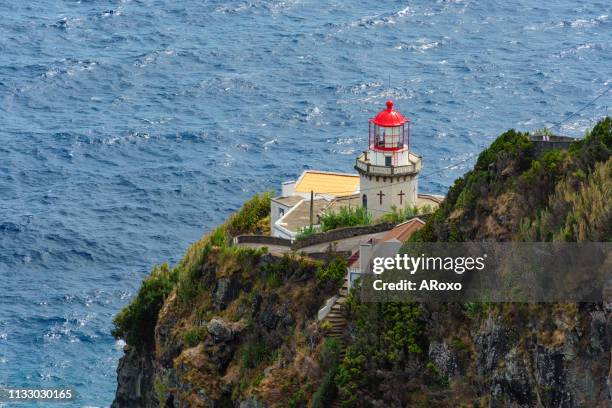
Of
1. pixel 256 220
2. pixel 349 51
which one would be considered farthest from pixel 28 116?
pixel 256 220

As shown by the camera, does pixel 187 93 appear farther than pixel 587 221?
Yes

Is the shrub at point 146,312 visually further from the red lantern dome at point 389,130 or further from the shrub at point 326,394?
the shrub at point 326,394

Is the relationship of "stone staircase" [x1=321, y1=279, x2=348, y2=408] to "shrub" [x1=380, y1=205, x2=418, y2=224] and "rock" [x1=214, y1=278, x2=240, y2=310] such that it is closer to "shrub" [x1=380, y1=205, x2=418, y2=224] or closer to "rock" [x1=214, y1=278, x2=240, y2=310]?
"rock" [x1=214, y1=278, x2=240, y2=310]

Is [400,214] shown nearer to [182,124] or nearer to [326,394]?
[326,394]

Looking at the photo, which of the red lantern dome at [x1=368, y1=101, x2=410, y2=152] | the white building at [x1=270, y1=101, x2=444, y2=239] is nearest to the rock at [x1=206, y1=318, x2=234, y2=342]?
the white building at [x1=270, y1=101, x2=444, y2=239]

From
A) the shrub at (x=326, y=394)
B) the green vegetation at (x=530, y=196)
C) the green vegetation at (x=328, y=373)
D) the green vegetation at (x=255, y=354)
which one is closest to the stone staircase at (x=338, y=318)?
the green vegetation at (x=328, y=373)

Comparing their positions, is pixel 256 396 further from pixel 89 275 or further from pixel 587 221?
pixel 89 275

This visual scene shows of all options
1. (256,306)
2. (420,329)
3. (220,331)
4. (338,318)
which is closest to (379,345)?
(420,329)
